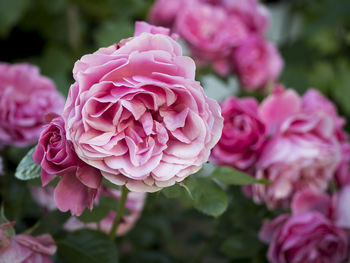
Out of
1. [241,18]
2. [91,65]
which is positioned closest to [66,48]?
[241,18]

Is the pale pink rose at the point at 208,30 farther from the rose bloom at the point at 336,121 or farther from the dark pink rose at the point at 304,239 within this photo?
the dark pink rose at the point at 304,239

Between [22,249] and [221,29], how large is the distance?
19.0 inches

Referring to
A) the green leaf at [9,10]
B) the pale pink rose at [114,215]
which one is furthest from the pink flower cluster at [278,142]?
the green leaf at [9,10]

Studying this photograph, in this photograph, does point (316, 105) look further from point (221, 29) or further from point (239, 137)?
point (221, 29)

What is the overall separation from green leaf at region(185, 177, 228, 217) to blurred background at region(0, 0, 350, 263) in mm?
154

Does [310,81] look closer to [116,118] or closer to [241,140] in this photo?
[241,140]

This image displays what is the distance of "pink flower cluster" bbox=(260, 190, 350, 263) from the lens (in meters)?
0.52

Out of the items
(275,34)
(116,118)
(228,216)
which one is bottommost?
(275,34)

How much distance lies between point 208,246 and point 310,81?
594 millimetres

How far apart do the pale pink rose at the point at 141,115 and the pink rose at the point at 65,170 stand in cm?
2

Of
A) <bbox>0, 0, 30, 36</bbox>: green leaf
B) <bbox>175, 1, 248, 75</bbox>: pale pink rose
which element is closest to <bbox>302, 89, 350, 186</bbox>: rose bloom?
<bbox>175, 1, 248, 75</bbox>: pale pink rose

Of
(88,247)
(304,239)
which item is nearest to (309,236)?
(304,239)

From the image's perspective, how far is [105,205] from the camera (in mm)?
486

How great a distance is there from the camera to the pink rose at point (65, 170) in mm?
334
